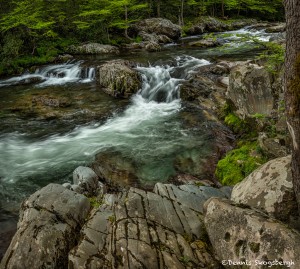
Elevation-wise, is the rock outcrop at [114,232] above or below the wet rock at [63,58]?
below

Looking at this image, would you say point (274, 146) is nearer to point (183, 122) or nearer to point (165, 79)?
point (183, 122)

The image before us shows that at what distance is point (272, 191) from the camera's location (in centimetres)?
409

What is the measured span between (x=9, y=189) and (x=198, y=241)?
570 cm

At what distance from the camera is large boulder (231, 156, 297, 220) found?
389cm

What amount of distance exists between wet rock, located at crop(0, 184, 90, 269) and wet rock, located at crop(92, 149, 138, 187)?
7.12 feet

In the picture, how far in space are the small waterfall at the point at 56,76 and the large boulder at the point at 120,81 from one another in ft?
8.00

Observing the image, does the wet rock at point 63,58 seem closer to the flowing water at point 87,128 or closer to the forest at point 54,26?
the forest at point 54,26

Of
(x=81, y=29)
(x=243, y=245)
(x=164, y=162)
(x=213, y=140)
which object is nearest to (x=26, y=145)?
(x=164, y=162)

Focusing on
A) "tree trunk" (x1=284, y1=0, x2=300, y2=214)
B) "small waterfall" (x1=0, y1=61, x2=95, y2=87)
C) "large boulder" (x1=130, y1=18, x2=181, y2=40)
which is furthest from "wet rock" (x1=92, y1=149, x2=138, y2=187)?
"large boulder" (x1=130, y1=18, x2=181, y2=40)

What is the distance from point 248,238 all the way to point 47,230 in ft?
9.68

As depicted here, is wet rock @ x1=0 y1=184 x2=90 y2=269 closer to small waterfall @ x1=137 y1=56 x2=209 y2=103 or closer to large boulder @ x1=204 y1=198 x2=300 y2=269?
large boulder @ x1=204 y1=198 x2=300 y2=269

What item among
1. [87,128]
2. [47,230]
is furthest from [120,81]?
[47,230]

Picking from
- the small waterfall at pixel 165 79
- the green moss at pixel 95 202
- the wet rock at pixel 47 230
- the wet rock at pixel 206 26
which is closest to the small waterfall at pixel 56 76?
the small waterfall at pixel 165 79

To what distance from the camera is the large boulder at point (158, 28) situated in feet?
88.5
